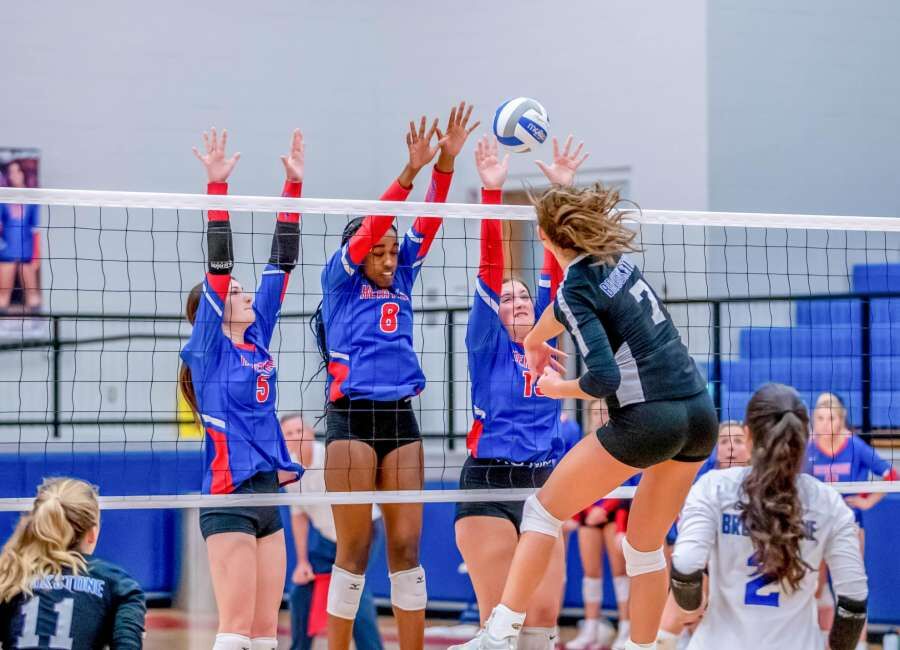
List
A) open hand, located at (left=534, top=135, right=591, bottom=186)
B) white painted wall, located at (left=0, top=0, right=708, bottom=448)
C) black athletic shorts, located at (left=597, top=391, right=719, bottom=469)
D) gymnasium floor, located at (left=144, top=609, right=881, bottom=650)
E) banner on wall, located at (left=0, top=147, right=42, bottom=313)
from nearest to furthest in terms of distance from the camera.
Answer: black athletic shorts, located at (left=597, top=391, right=719, bottom=469) < open hand, located at (left=534, top=135, right=591, bottom=186) < gymnasium floor, located at (left=144, top=609, right=881, bottom=650) < white painted wall, located at (left=0, top=0, right=708, bottom=448) < banner on wall, located at (left=0, top=147, right=42, bottom=313)

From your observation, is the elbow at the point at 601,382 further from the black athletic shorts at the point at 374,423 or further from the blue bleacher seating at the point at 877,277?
the blue bleacher seating at the point at 877,277

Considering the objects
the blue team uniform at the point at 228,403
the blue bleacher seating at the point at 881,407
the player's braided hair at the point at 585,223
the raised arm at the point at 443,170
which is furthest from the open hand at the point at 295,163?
the blue bleacher seating at the point at 881,407

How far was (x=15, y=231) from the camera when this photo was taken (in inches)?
421

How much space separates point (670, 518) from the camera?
456 cm

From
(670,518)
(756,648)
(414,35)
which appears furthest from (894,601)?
(414,35)

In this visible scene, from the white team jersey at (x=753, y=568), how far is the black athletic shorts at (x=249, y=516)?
1.99m

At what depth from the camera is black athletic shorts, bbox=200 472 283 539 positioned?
4.78 metres

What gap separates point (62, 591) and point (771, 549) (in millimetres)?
1963

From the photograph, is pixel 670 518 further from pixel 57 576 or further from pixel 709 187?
pixel 709 187

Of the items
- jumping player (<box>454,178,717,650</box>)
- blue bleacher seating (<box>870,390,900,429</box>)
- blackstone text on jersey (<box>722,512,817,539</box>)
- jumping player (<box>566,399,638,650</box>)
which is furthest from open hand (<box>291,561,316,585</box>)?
blackstone text on jersey (<box>722,512,817,539</box>)

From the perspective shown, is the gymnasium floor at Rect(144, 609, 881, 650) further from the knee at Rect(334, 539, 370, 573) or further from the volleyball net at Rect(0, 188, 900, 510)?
the knee at Rect(334, 539, 370, 573)

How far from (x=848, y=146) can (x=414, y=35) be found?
12.8 ft

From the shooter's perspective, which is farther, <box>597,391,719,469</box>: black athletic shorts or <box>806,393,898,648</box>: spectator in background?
<box>806,393,898,648</box>: spectator in background

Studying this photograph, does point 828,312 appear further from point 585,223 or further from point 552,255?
point 585,223
